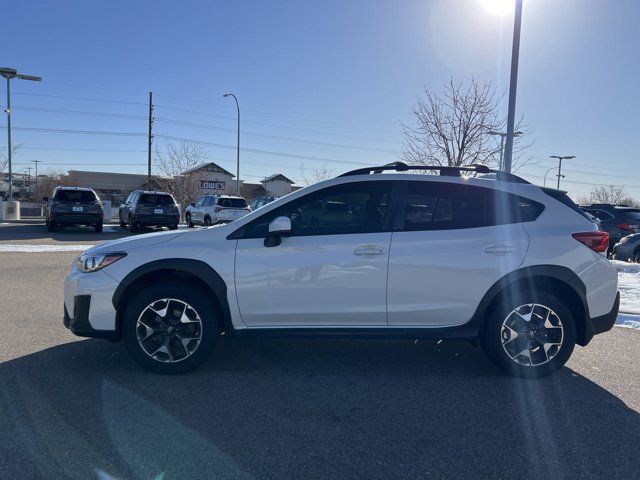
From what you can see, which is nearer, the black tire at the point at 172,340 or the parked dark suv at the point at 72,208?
the black tire at the point at 172,340

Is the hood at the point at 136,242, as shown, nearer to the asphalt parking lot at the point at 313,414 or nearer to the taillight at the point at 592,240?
the asphalt parking lot at the point at 313,414

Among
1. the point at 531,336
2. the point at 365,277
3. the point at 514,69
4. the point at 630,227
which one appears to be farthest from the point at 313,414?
the point at 630,227

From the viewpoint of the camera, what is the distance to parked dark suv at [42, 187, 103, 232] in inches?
733

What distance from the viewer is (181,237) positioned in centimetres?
425

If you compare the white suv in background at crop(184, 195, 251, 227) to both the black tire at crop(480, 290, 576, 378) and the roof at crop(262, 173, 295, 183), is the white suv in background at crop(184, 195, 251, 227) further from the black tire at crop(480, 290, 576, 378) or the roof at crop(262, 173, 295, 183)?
the roof at crop(262, 173, 295, 183)

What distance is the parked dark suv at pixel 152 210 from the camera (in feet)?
66.2

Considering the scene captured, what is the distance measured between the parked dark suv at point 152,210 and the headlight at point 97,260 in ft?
55.1

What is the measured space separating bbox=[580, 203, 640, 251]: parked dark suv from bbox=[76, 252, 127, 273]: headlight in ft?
41.7

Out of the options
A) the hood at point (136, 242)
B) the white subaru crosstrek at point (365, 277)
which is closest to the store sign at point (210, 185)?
the hood at point (136, 242)

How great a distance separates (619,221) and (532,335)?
11.3 meters

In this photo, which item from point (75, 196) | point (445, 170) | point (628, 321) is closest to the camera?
point (445, 170)

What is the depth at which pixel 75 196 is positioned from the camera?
18.9 metres

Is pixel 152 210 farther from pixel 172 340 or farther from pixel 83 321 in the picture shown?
pixel 172 340

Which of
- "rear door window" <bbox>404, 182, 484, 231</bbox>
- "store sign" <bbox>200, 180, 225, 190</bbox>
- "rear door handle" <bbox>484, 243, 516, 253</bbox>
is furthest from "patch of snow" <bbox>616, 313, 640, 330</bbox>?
"store sign" <bbox>200, 180, 225, 190</bbox>
